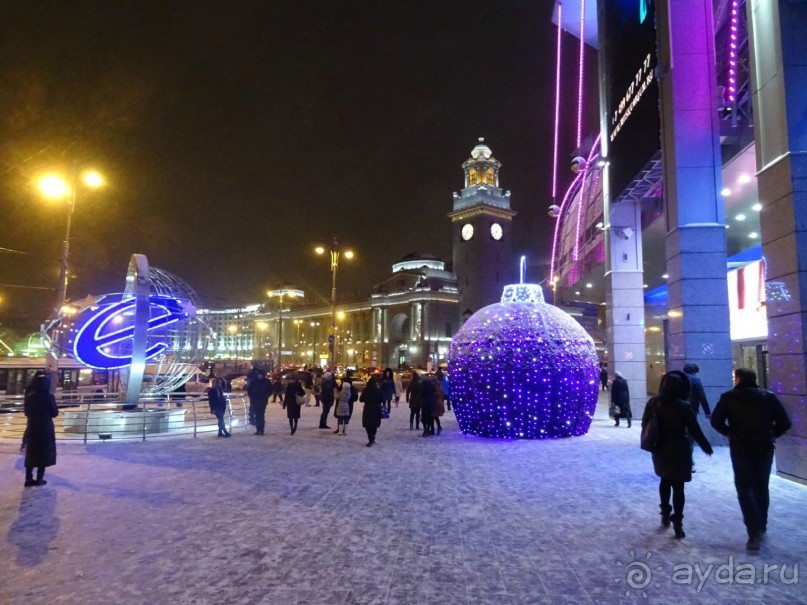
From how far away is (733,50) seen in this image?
40.7 ft

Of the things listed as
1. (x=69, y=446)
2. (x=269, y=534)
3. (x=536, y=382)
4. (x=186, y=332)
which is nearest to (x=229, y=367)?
(x=186, y=332)

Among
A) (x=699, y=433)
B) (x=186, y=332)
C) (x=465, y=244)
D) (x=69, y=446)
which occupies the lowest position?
(x=69, y=446)

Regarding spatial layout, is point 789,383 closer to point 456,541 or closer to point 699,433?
point 699,433

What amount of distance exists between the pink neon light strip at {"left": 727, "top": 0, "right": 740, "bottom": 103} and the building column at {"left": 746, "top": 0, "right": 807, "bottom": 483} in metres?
3.81

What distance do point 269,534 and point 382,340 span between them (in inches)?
3403

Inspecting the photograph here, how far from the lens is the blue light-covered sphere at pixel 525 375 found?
39.1 feet

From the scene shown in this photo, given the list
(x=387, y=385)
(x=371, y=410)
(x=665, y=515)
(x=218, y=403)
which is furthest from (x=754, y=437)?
(x=387, y=385)

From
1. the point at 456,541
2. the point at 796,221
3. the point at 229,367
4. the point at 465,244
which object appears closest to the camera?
the point at 456,541

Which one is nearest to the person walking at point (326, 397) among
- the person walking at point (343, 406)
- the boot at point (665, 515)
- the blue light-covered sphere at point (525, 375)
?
the person walking at point (343, 406)

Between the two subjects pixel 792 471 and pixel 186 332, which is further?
pixel 186 332

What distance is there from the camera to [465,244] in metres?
83.4

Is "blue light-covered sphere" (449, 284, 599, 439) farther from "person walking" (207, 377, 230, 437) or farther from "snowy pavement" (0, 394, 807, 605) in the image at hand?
"person walking" (207, 377, 230, 437)

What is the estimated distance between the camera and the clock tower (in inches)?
3189

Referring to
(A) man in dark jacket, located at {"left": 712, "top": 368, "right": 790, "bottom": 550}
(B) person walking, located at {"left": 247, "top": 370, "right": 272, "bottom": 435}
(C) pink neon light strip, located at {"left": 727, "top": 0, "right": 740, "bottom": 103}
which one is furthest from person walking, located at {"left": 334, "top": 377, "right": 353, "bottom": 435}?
(C) pink neon light strip, located at {"left": 727, "top": 0, "right": 740, "bottom": 103}
